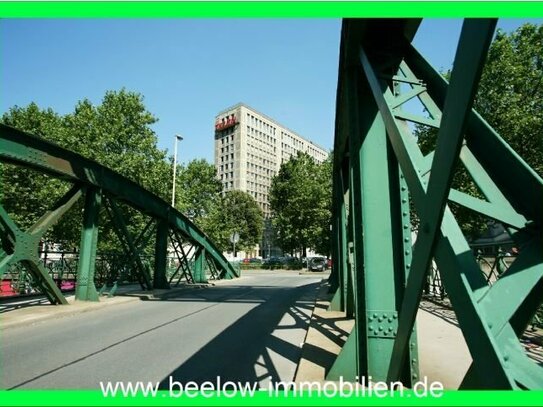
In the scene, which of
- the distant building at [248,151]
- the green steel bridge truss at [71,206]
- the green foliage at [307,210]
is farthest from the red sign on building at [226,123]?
the green steel bridge truss at [71,206]

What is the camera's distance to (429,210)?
2.01 metres

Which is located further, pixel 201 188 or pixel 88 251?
pixel 201 188

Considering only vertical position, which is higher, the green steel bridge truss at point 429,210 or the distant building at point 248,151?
the distant building at point 248,151

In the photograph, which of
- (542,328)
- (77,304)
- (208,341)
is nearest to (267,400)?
(208,341)

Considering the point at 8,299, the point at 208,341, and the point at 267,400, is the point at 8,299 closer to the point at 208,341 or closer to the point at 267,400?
the point at 208,341

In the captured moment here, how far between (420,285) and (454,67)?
1.24 metres

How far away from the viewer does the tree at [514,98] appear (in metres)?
20.7

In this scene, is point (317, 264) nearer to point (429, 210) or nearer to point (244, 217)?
point (244, 217)

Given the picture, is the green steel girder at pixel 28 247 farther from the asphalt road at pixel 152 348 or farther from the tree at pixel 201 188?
the tree at pixel 201 188

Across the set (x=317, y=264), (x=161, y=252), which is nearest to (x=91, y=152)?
(x=161, y=252)

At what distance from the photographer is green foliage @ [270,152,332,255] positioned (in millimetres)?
45094

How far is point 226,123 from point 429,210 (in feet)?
340

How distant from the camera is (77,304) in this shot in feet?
33.8

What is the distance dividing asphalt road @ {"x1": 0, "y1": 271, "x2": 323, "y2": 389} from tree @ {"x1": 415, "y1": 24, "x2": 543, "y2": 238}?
1708 cm
